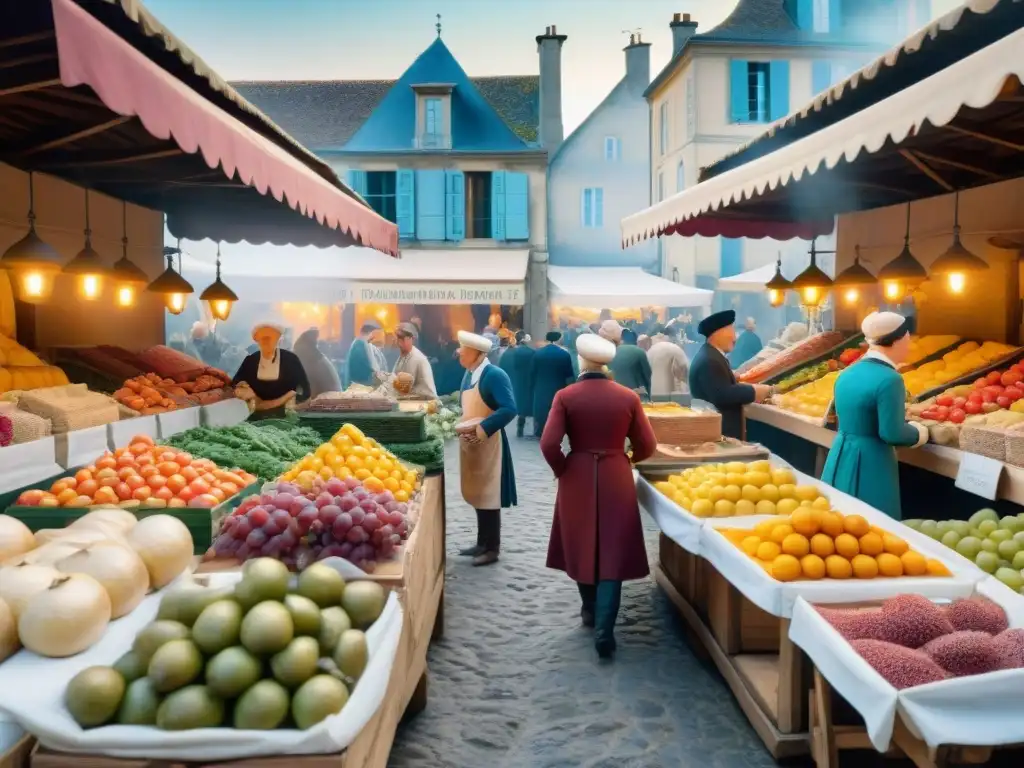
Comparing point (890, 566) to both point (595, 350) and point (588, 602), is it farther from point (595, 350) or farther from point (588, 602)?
point (588, 602)

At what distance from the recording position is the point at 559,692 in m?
4.57

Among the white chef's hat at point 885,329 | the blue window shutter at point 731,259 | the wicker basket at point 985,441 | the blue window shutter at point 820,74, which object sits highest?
the blue window shutter at point 820,74

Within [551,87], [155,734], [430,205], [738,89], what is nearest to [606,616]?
[155,734]

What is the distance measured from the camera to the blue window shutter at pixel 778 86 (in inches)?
962

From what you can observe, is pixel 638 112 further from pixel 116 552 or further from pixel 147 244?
pixel 116 552

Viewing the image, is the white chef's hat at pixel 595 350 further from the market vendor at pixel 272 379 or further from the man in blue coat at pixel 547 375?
the man in blue coat at pixel 547 375

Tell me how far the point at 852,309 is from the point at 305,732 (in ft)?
30.7

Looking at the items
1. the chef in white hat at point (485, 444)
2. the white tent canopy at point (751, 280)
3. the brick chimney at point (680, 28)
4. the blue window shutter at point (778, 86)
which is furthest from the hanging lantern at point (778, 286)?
the brick chimney at point (680, 28)

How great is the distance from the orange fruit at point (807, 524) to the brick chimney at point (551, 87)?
915 inches

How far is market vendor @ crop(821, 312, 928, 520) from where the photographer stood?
502 cm

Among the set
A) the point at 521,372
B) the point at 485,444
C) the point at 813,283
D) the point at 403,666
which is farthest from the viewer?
the point at 521,372

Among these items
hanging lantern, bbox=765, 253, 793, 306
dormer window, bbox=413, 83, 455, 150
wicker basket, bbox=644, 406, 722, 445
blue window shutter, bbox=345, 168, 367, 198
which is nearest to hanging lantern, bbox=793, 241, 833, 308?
hanging lantern, bbox=765, 253, 793, 306

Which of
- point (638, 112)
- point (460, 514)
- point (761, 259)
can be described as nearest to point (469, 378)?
point (460, 514)

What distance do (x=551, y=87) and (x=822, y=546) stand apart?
25.4 meters
